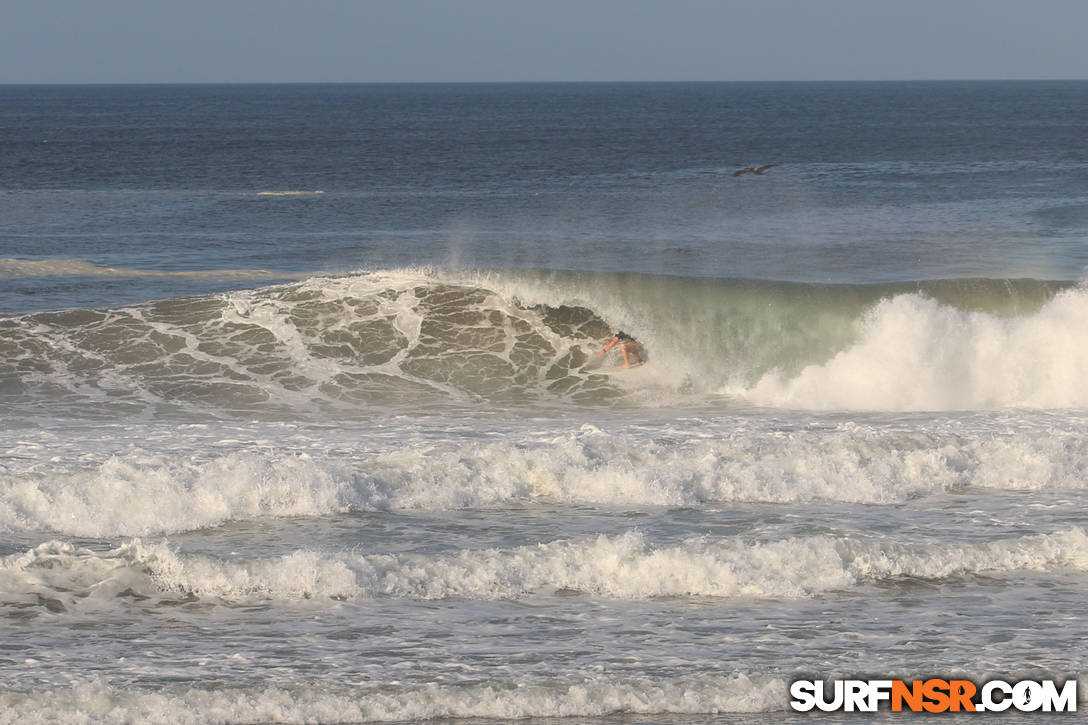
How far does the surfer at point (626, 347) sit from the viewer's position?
1494 centimetres

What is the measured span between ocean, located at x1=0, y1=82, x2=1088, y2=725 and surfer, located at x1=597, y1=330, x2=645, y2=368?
0.51ft

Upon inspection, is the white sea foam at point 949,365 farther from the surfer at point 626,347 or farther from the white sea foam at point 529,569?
the white sea foam at point 529,569

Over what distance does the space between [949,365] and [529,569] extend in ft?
25.6

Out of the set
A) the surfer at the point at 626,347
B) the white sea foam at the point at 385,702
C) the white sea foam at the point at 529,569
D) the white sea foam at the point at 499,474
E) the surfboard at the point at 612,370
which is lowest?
the white sea foam at the point at 385,702

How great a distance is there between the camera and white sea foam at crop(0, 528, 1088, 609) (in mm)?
7383

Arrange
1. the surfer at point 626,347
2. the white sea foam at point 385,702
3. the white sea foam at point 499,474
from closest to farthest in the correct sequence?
the white sea foam at point 385,702 < the white sea foam at point 499,474 < the surfer at point 626,347

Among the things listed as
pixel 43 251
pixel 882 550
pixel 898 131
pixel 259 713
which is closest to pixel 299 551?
pixel 259 713

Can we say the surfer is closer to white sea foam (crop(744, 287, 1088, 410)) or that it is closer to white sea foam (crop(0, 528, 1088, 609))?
white sea foam (crop(744, 287, 1088, 410))

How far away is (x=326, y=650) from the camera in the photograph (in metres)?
6.56

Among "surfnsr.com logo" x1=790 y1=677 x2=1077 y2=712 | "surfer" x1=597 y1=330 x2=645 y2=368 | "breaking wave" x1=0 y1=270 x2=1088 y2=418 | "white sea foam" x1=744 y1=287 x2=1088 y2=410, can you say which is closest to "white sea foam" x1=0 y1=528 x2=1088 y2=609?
"surfnsr.com logo" x1=790 y1=677 x2=1077 y2=712

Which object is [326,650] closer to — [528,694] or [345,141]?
[528,694]

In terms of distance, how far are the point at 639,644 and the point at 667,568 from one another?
1009 millimetres

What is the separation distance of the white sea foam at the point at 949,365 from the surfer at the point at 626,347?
149 cm

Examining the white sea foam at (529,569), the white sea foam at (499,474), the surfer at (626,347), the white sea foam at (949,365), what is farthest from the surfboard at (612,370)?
the white sea foam at (529,569)
